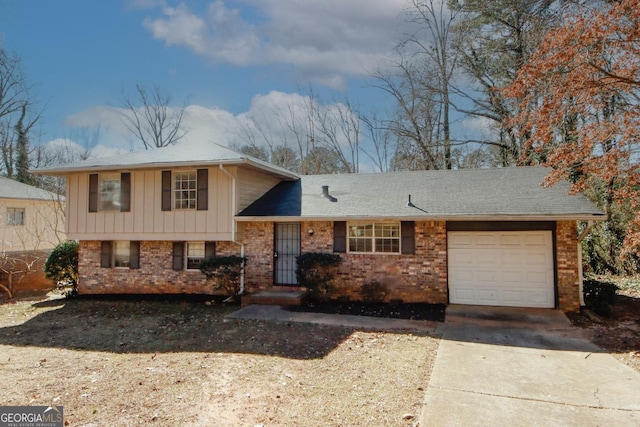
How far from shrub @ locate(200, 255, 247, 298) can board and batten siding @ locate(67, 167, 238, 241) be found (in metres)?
0.65

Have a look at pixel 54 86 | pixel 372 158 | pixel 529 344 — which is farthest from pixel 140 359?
pixel 54 86

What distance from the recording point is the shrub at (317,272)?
9736 millimetres

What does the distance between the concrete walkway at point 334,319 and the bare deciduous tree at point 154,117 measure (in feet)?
74.4

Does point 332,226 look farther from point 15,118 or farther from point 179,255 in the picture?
point 15,118

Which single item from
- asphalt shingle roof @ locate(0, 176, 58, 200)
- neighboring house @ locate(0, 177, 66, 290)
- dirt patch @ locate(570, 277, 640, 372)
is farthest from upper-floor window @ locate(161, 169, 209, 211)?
asphalt shingle roof @ locate(0, 176, 58, 200)

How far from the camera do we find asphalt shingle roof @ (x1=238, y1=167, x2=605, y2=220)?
8781 millimetres

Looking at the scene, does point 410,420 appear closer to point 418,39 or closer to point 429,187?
point 429,187

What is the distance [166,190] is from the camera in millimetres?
11008

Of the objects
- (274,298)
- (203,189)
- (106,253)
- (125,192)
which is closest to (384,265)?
(274,298)

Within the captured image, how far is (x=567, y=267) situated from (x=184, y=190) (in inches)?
403

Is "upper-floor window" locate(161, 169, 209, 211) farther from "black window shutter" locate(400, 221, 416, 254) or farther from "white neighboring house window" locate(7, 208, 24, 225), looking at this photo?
"white neighboring house window" locate(7, 208, 24, 225)

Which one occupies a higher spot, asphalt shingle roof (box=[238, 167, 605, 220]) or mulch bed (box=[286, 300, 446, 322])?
asphalt shingle roof (box=[238, 167, 605, 220])

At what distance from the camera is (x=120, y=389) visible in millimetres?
4727

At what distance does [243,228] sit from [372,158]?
15.4m
